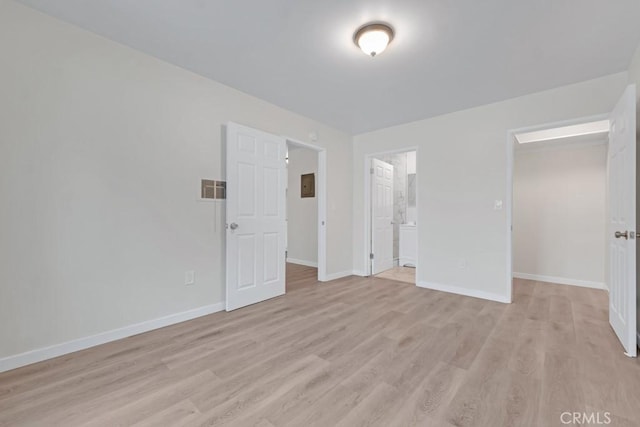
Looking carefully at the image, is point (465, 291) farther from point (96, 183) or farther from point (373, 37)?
point (96, 183)

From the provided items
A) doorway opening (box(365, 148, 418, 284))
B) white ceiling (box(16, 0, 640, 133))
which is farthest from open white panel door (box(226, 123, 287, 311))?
doorway opening (box(365, 148, 418, 284))

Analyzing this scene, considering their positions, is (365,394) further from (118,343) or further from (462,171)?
(462,171)

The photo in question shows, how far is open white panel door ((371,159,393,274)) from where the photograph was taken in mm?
4637

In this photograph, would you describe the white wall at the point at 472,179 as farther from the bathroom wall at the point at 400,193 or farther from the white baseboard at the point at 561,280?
the white baseboard at the point at 561,280

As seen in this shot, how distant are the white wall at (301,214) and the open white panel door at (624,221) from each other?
407cm

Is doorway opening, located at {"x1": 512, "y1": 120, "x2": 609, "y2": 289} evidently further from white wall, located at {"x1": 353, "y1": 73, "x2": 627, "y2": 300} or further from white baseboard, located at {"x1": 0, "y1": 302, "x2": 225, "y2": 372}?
white baseboard, located at {"x1": 0, "y1": 302, "x2": 225, "y2": 372}

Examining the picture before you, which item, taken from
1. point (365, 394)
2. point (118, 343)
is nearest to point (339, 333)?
point (365, 394)

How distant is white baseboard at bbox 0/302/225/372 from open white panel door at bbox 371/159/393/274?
9.32 feet

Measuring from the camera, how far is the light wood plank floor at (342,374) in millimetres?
1401

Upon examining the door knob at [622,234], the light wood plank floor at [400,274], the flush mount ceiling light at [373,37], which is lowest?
the light wood plank floor at [400,274]

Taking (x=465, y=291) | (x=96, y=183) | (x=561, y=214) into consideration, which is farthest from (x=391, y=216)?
(x=96, y=183)

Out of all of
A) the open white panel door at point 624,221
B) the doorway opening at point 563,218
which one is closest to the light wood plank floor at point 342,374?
the open white panel door at point 624,221

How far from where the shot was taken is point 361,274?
4602mm

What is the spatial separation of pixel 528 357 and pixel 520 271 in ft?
10.3
